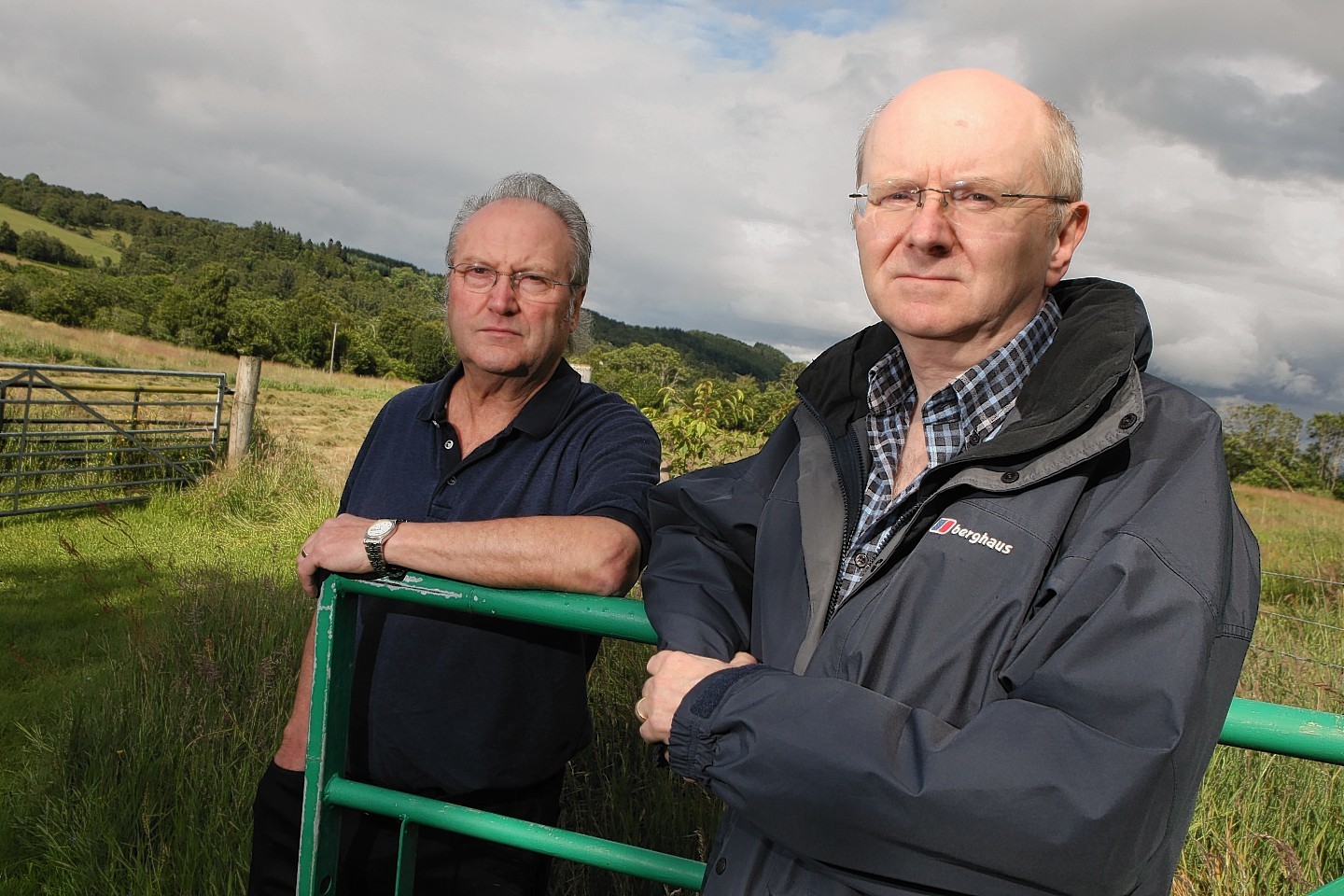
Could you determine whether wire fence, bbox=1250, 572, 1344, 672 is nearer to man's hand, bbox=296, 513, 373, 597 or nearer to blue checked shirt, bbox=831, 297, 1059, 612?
blue checked shirt, bbox=831, 297, 1059, 612

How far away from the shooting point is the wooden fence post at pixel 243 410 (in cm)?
1048

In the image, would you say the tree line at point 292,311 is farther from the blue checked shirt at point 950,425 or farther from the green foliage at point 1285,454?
the blue checked shirt at point 950,425

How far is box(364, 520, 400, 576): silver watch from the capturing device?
1.69 m

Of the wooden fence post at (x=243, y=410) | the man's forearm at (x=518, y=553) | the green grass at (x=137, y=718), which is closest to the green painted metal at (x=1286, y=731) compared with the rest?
the man's forearm at (x=518, y=553)

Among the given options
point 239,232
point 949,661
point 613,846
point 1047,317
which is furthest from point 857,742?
point 239,232

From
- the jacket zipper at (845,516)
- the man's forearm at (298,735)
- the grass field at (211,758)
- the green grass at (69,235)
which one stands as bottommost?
the grass field at (211,758)

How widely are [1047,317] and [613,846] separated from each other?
1.09 m

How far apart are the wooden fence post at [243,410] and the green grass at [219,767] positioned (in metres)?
4.71

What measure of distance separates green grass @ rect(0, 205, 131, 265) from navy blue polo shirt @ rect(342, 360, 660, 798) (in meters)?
113

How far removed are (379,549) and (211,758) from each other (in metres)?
2.02

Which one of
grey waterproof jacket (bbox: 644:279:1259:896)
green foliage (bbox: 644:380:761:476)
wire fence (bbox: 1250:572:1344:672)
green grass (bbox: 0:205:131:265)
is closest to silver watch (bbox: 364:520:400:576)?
grey waterproof jacket (bbox: 644:279:1259:896)

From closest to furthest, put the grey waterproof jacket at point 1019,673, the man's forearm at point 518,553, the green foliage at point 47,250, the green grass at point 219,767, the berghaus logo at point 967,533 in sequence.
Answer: the grey waterproof jacket at point 1019,673 → the berghaus logo at point 967,533 → the man's forearm at point 518,553 → the green grass at point 219,767 → the green foliage at point 47,250

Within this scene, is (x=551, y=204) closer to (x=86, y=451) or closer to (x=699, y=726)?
(x=699, y=726)

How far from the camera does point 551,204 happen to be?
229 centimetres
